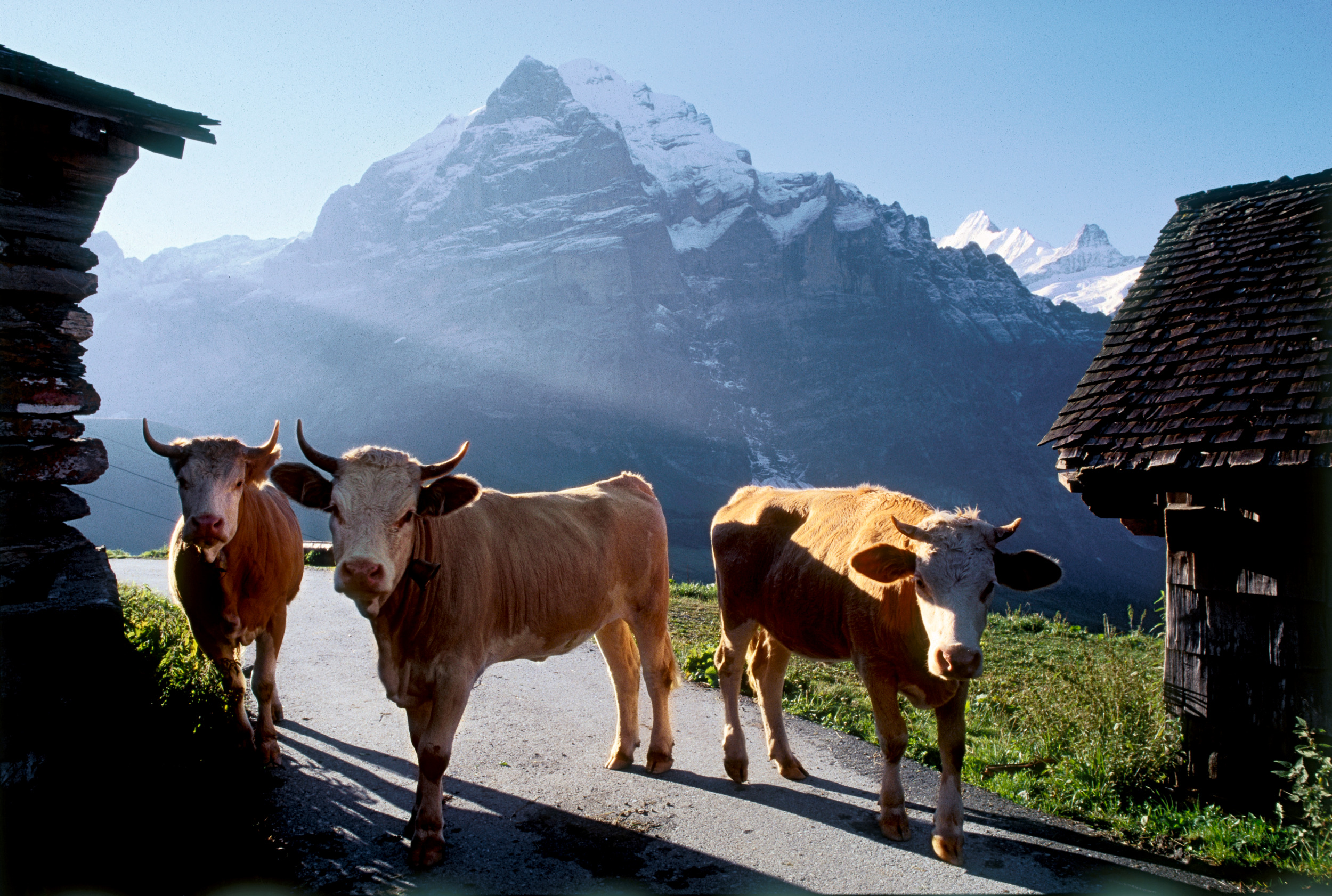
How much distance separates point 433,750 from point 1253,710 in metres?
5.92

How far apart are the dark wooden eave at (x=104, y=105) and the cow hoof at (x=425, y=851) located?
5.37 meters

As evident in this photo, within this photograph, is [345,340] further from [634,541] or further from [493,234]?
[634,541]

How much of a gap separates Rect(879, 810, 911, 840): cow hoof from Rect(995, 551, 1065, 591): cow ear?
1680 millimetres

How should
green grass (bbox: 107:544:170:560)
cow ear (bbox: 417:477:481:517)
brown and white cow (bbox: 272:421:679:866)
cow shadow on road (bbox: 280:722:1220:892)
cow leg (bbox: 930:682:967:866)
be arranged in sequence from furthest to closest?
green grass (bbox: 107:544:170:560), cow leg (bbox: 930:682:967:866), cow ear (bbox: 417:477:481:517), cow shadow on road (bbox: 280:722:1220:892), brown and white cow (bbox: 272:421:679:866)

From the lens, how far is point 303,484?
4.92 m

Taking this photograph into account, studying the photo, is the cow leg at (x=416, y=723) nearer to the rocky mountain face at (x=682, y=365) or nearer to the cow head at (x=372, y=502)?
the cow head at (x=372, y=502)

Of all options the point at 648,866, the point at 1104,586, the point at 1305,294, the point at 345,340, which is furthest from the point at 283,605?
the point at 345,340

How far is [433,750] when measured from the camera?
4.90 metres

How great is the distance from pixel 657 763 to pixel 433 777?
2057 millimetres

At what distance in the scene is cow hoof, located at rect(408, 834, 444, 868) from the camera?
4875 mm

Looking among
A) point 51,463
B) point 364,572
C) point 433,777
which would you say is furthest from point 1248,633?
point 51,463

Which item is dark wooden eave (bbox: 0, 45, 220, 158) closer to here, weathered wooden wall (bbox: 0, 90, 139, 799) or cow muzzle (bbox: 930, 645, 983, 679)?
weathered wooden wall (bbox: 0, 90, 139, 799)

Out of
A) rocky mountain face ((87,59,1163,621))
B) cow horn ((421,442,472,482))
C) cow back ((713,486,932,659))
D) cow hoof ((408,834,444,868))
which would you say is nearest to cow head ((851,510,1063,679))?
cow back ((713,486,932,659))

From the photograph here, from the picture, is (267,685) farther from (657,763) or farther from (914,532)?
(914,532)
